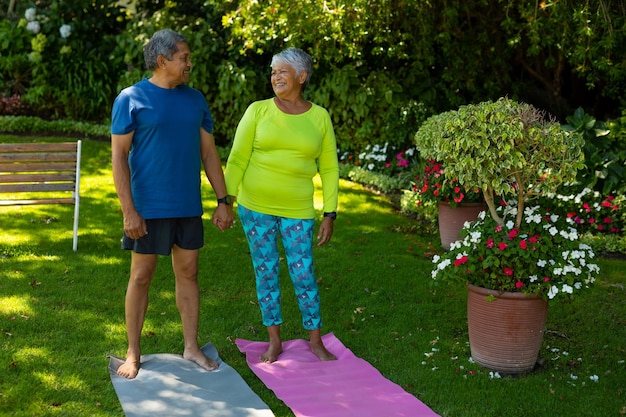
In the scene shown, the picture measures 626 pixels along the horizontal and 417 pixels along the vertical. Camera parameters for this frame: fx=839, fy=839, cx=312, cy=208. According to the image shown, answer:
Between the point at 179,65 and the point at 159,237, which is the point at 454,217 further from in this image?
the point at 179,65

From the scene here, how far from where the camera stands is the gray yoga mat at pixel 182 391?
4293 mm

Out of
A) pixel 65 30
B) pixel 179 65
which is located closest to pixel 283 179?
pixel 179 65

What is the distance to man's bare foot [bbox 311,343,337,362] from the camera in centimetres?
511

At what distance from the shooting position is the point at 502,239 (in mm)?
4898

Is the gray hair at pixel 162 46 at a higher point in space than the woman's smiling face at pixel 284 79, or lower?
higher

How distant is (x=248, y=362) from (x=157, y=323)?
851 millimetres

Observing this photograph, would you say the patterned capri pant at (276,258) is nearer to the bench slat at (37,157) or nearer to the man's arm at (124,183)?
the man's arm at (124,183)

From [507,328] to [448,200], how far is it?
2.69 metres

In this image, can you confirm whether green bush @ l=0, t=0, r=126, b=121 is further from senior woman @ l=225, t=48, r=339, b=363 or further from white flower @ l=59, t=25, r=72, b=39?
senior woman @ l=225, t=48, r=339, b=363

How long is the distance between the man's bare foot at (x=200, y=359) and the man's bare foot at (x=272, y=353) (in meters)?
0.31

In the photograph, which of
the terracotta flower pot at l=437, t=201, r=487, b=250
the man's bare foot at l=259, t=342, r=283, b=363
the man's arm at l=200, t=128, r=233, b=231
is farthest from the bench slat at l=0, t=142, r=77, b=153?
the terracotta flower pot at l=437, t=201, r=487, b=250

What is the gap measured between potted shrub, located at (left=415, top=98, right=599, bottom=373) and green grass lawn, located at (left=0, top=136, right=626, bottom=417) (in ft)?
0.81

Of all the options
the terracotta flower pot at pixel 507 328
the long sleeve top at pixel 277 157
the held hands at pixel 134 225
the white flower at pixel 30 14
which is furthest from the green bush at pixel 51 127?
the terracotta flower pot at pixel 507 328

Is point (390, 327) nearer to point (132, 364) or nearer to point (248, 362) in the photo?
point (248, 362)
